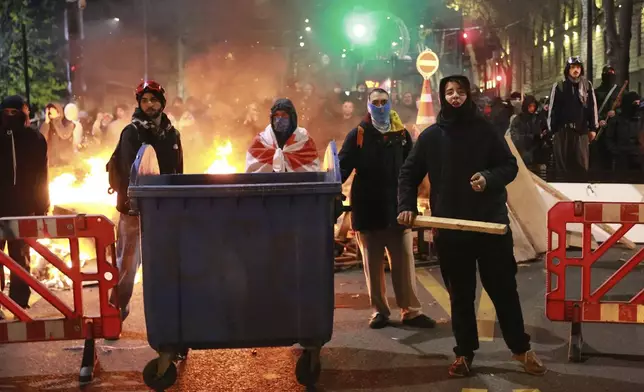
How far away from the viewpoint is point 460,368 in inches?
182

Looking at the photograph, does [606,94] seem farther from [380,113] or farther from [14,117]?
[14,117]

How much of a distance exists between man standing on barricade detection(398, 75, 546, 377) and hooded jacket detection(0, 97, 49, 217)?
354 centimetres

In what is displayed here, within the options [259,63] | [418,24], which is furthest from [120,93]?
[418,24]

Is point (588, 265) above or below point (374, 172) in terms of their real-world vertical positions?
below

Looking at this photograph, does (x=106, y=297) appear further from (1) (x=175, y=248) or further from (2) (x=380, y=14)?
(2) (x=380, y=14)

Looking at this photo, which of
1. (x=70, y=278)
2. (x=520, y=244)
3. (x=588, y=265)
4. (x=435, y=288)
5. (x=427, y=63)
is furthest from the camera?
(x=427, y=63)

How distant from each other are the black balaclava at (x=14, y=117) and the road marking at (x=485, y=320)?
4.28 m

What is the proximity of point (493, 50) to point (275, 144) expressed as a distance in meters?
55.4

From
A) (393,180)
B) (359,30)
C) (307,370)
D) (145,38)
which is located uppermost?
(145,38)

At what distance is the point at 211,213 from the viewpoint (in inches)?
160

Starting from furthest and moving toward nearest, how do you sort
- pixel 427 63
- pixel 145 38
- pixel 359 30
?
pixel 145 38 → pixel 359 30 → pixel 427 63

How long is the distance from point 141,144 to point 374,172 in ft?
6.00

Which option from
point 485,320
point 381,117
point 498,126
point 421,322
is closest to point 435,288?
point 485,320

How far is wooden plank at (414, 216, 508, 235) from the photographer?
4.20 meters
